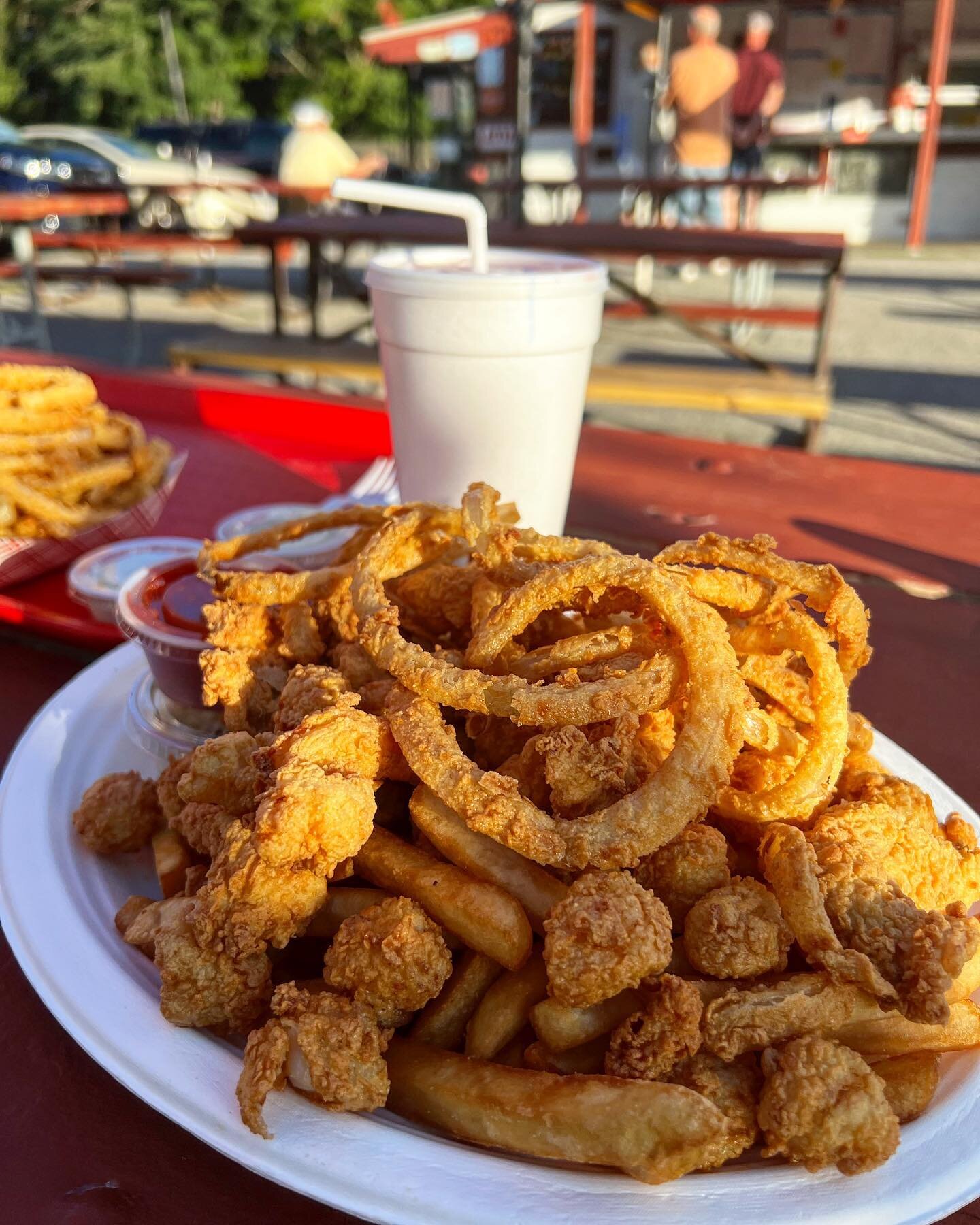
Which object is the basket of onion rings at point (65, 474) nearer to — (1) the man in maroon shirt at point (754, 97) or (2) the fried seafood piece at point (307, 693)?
(2) the fried seafood piece at point (307, 693)

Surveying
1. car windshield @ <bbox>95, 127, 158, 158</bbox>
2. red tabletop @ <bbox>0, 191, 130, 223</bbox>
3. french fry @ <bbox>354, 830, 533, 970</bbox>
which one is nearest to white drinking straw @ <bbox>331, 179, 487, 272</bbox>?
french fry @ <bbox>354, 830, 533, 970</bbox>

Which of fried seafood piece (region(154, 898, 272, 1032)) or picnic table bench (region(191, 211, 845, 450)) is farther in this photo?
picnic table bench (region(191, 211, 845, 450))

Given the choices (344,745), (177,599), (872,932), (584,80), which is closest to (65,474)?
(177,599)

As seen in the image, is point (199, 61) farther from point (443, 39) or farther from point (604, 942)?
point (604, 942)

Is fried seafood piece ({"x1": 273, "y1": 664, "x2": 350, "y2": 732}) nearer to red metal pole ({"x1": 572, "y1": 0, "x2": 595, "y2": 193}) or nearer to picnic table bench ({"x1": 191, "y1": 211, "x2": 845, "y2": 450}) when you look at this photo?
picnic table bench ({"x1": 191, "y1": 211, "x2": 845, "y2": 450})

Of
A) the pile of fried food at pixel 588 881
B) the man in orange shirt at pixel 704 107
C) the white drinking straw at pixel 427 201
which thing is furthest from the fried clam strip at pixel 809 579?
the man in orange shirt at pixel 704 107

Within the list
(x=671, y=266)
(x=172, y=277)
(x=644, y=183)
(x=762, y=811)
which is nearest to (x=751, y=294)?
(x=644, y=183)
